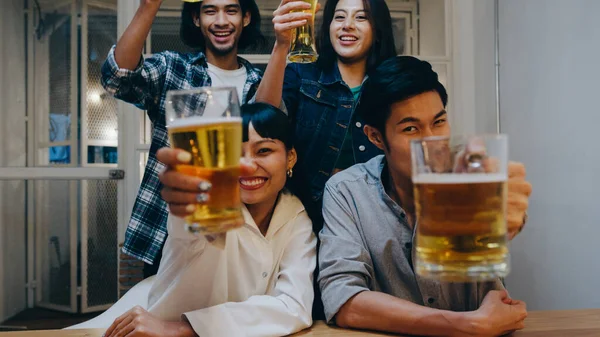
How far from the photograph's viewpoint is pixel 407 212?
1446 mm

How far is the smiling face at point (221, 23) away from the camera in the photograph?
2002 millimetres

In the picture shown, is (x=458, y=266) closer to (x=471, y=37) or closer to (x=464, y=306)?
(x=464, y=306)

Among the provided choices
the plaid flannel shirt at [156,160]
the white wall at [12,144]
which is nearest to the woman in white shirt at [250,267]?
the plaid flannel shirt at [156,160]

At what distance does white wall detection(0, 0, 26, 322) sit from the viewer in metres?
3.34

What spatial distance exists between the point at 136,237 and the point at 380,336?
122cm

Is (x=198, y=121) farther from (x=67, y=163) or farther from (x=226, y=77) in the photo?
(x=67, y=163)

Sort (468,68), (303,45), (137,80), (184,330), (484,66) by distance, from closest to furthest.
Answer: (184,330)
(303,45)
(137,80)
(484,66)
(468,68)

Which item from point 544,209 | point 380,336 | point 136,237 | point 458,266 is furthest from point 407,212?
point 544,209

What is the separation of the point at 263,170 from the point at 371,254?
0.40 metres

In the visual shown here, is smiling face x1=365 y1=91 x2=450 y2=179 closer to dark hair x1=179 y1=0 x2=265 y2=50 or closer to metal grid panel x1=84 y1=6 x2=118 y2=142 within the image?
dark hair x1=179 y1=0 x2=265 y2=50

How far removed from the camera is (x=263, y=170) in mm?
1482

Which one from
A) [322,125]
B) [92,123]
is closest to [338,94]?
[322,125]

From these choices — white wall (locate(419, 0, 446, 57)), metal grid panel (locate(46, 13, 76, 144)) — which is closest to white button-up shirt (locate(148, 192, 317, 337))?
white wall (locate(419, 0, 446, 57))

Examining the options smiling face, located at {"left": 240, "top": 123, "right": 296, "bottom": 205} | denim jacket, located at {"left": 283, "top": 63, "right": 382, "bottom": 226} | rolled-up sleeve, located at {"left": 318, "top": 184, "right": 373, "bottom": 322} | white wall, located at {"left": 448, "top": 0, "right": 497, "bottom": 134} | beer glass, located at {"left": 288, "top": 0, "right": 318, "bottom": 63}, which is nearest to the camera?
rolled-up sleeve, located at {"left": 318, "top": 184, "right": 373, "bottom": 322}
